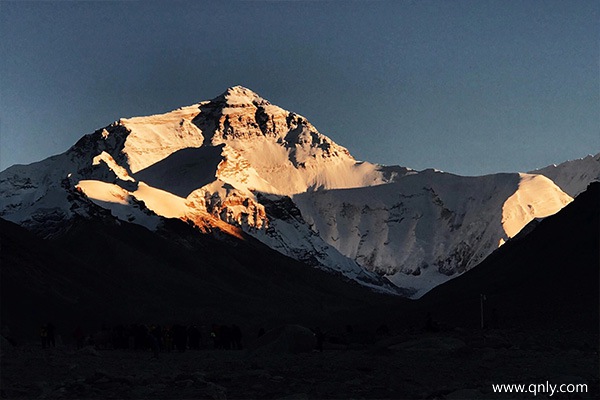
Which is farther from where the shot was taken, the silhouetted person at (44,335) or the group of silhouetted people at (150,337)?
the group of silhouetted people at (150,337)

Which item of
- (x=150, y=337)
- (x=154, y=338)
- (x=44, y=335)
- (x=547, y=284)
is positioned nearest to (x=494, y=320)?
(x=547, y=284)

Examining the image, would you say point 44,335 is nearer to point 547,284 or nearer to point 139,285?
point 547,284

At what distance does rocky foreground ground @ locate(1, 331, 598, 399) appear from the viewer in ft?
86.3

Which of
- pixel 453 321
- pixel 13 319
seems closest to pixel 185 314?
pixel 13 319

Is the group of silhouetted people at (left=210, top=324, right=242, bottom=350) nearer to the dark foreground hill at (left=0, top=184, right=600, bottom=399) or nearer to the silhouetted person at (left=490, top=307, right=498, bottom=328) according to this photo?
the dark foreground hill at (left=0, top=184, right=600, bottom=399)

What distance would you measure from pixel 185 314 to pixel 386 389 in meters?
90.3

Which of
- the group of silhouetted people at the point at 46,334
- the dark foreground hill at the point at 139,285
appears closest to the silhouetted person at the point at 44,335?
Result: the group of silhouetted people at the point at 46,334

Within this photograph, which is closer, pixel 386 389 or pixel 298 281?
pixel 386 389

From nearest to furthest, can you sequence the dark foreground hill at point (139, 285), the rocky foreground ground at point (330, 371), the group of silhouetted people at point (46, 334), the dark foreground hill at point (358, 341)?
1. the rocky foreground ground at point (330, 371)
2. the dark foreground hill at point (358, 341)
3. the group of silhouetted people at point (46, 334)
4. the dark foreground hill at point (139, 285)

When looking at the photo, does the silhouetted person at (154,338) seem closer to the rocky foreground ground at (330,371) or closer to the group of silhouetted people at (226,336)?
the rocky foreground ground at (330,371)

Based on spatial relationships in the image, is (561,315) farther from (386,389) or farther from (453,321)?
(386,389)

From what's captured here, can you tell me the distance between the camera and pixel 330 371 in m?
31.4

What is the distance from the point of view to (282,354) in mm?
39062

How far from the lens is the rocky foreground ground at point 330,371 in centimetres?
2630
